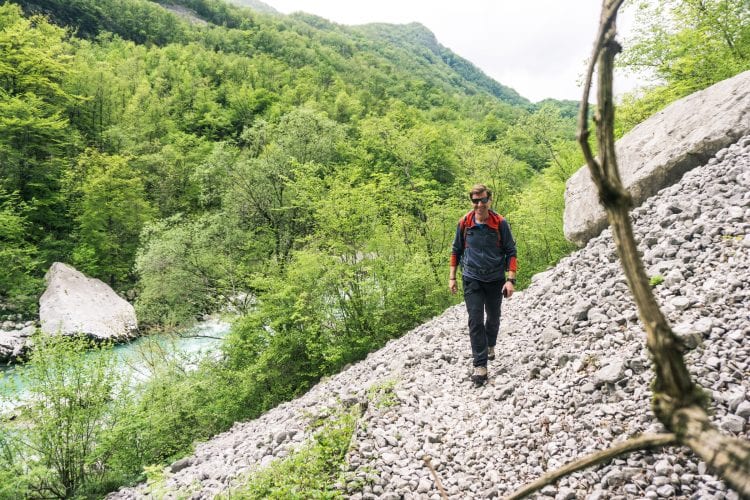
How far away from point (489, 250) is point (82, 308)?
25.7 metres

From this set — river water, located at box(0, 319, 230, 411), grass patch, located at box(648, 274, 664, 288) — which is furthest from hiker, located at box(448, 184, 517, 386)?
river water, located at box(0, 319, 230, 411)

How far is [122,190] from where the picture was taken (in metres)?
33.4

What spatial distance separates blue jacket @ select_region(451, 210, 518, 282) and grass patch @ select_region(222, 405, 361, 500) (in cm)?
286

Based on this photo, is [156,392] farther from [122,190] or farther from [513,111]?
[513,111]

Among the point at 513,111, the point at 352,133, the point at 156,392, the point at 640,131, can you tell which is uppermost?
the point at 513,111

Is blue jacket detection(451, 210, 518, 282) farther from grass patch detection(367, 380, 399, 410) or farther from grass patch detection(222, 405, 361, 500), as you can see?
grass patch detection(222, 405, 361, 500)

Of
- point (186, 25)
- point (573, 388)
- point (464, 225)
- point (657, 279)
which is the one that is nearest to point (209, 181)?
point (464, 225)

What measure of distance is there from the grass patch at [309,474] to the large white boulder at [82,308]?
1919 cm

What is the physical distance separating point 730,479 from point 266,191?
90.7 ft

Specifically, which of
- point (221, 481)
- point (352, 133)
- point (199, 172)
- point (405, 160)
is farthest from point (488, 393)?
point (352, 133)

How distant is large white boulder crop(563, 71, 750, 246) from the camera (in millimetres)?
8117

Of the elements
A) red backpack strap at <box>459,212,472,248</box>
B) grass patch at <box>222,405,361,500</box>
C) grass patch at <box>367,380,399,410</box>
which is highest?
red backpack strap at <box>459,212,472,248</box>

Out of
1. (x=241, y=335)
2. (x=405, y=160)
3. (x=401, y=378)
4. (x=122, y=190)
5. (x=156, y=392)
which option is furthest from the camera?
(x=122, y=190)

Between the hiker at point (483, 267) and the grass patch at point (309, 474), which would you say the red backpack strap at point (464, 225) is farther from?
the grass patch at point (309, 474)
